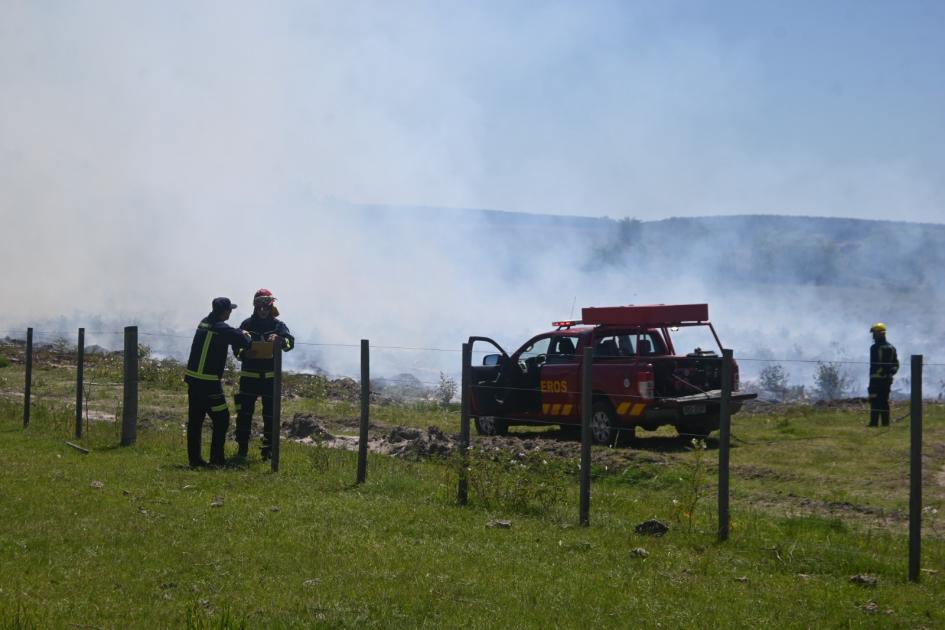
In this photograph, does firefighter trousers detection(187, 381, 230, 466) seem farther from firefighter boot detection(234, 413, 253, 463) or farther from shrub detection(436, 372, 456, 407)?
shrub detection(436, 372, 456, 407)

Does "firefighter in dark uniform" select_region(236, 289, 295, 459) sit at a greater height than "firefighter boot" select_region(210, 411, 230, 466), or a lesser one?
greater

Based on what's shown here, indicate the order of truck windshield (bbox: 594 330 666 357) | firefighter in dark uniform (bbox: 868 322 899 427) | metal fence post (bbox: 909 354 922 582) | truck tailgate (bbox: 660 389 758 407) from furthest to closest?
firefighter in dark uniform (bbox: 868 322 899 427), truck windshield (bbox: 594 330 666 357), truck tailgate (bbox: 660 389 758 407), metal fence post (bbox: 909 354 922 582)

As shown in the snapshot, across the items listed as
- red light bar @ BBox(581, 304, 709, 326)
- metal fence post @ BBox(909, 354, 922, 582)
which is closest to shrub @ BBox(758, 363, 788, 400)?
red light bar @ BBox(581, 304, 709, 326)

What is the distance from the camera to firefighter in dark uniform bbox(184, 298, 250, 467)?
10.6m

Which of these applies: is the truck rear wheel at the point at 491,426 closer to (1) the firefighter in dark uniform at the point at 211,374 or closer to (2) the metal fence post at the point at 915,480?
(1) the firefighter in dark uniform at the point at 211,374

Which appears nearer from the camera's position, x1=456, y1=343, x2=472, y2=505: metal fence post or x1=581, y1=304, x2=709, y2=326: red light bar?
x1=456, y1=343, x2=472, y2=505: metal fence post

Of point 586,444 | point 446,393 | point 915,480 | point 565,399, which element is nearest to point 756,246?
point 446,393

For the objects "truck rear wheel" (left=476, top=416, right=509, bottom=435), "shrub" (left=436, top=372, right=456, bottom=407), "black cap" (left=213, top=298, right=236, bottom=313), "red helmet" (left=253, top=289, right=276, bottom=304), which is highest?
"red helmet" (left=253, top=289, right=276, bottom=304)

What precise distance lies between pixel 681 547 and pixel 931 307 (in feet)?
108

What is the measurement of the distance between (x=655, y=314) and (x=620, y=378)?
3.35 ft

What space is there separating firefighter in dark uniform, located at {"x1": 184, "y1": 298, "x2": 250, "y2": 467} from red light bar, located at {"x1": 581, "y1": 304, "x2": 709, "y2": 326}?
5383mm

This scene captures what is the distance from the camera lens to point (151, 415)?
1566 cm

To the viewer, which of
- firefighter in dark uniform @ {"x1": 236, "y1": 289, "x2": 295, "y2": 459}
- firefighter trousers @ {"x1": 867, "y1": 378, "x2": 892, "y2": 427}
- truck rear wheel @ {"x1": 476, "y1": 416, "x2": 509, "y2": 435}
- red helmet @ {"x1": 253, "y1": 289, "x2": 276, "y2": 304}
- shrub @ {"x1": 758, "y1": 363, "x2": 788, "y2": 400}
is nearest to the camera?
firefighter in dark uniform @ {"x1": 236, "y1": 289, "x2": 295, "y2": 459}

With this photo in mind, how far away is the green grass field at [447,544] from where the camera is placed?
17.7 ft
